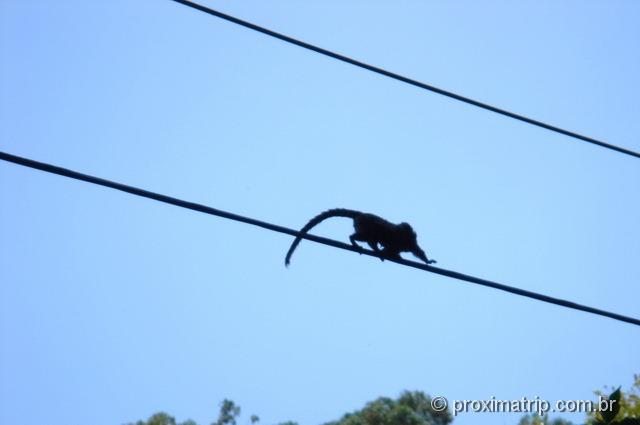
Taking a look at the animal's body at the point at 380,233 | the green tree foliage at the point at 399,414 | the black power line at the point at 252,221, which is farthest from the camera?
the green tree foliage at the point at 399,414

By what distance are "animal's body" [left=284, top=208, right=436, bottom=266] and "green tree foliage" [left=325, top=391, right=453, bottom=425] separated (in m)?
23.0

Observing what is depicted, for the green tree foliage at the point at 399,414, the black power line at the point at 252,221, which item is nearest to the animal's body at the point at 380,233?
the black power line at the point at 252,221

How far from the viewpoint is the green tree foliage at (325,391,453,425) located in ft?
109

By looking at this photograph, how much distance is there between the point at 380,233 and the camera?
1104cm

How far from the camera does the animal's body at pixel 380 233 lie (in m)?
11.0

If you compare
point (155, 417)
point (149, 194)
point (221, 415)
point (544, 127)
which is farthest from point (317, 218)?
point (221, 415)

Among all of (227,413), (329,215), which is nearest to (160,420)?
(227,413)

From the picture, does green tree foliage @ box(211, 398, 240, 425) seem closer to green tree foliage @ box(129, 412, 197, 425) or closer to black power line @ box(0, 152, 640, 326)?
green tree foliage @ box(129, 412, 197, 425)

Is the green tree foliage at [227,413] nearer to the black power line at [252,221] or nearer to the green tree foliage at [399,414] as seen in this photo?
the green tree foliage at [399,414]

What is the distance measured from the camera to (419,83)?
638 cm

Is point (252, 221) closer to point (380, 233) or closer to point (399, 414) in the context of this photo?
point (380, 233)

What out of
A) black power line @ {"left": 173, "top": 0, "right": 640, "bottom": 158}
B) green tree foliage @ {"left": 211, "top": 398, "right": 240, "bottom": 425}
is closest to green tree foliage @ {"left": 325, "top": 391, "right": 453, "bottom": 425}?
green tree foliage @ {"left": 211, "top": 398, "right": 240, "bottom": 425}

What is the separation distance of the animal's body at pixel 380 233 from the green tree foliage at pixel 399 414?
2296cm

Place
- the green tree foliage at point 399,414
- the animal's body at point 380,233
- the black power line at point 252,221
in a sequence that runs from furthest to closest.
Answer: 1. the green tree foliage at point 399,414
2. the animal's body at point 380,233
3. the black power line at point 252,221
